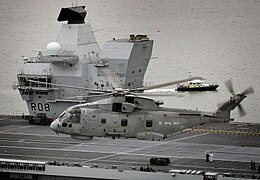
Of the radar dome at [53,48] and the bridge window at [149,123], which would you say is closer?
the bridge window at [149,123]

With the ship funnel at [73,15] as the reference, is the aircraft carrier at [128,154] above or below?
below

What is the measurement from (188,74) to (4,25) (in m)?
37.7

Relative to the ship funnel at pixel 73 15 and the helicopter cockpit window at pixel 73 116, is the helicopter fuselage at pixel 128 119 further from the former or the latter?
the ship funnel at pixel 73 15

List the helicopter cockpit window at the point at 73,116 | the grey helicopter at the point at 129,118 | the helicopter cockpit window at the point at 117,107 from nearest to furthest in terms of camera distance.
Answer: the helicopter cockpit window at the point at 117,107 → the grey helicopter at the point at 129,118 → the helicopter cockpit window at the point at 73,116

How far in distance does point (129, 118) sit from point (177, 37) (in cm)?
5755

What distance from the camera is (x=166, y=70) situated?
8356 cm

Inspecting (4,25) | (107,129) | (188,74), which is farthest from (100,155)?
(4,25)

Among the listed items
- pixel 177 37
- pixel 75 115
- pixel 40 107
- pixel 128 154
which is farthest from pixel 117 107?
pixel 177 37

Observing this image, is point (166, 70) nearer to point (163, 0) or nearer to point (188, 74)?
point (188, 74)

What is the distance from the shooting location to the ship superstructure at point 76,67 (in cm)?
6181

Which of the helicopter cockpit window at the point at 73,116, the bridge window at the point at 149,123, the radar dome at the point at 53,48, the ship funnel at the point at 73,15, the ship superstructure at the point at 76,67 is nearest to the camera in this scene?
the bridge window at the point at 149,123

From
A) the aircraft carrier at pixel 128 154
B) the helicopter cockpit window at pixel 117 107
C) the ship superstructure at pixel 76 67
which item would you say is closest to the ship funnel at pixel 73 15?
the ship superstructure at pixel 76 67

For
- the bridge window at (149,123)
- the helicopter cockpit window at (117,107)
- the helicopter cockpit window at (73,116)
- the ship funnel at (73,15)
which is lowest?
the bridge window at (149,123)

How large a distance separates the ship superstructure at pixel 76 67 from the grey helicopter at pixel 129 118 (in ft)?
56.4
